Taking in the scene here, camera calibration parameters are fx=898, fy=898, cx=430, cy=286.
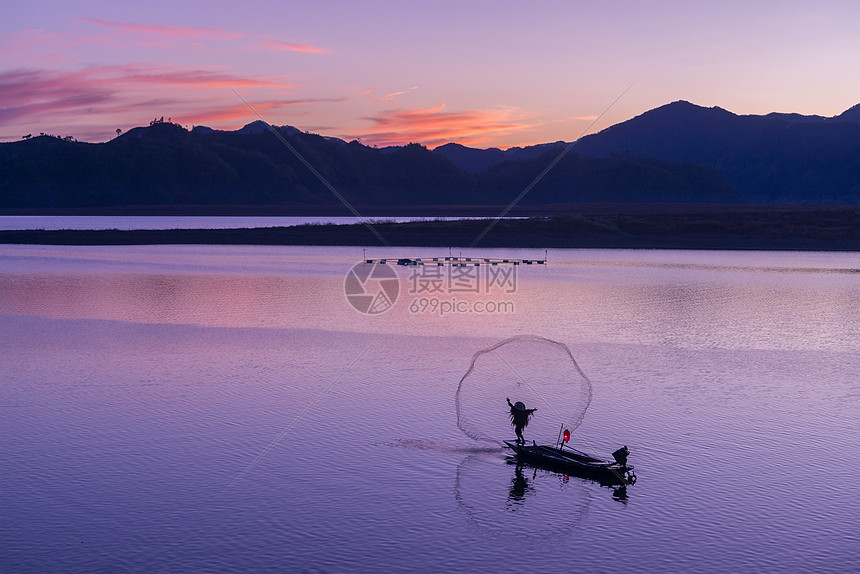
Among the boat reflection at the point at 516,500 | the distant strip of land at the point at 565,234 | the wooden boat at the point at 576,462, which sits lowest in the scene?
the boat reflection at the point at 516,500

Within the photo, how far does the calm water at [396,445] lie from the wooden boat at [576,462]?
411 millimetres

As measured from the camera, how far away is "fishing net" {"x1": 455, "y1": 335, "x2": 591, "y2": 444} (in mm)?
29547

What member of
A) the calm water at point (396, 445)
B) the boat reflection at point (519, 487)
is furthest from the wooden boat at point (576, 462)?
the boat reflection at point (519, 487)

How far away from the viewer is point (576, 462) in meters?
25.3

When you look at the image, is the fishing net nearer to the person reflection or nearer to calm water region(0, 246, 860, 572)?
calm water region(0, 246, 860, 572)

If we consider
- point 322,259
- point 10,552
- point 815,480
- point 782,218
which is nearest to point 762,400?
point 815,480

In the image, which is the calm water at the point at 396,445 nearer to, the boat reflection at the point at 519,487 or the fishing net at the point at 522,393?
the boat reflection at the point at 519,487

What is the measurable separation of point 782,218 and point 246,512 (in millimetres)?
132558

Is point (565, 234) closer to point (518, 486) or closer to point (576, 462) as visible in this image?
point (576, 462)

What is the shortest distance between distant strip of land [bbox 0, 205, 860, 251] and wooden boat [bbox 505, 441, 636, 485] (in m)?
105

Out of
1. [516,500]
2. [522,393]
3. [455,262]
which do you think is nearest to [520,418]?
[516,500]

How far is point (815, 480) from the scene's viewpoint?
2473cm

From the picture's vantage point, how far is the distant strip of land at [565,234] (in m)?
127

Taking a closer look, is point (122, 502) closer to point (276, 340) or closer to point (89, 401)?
point (89, 401)
